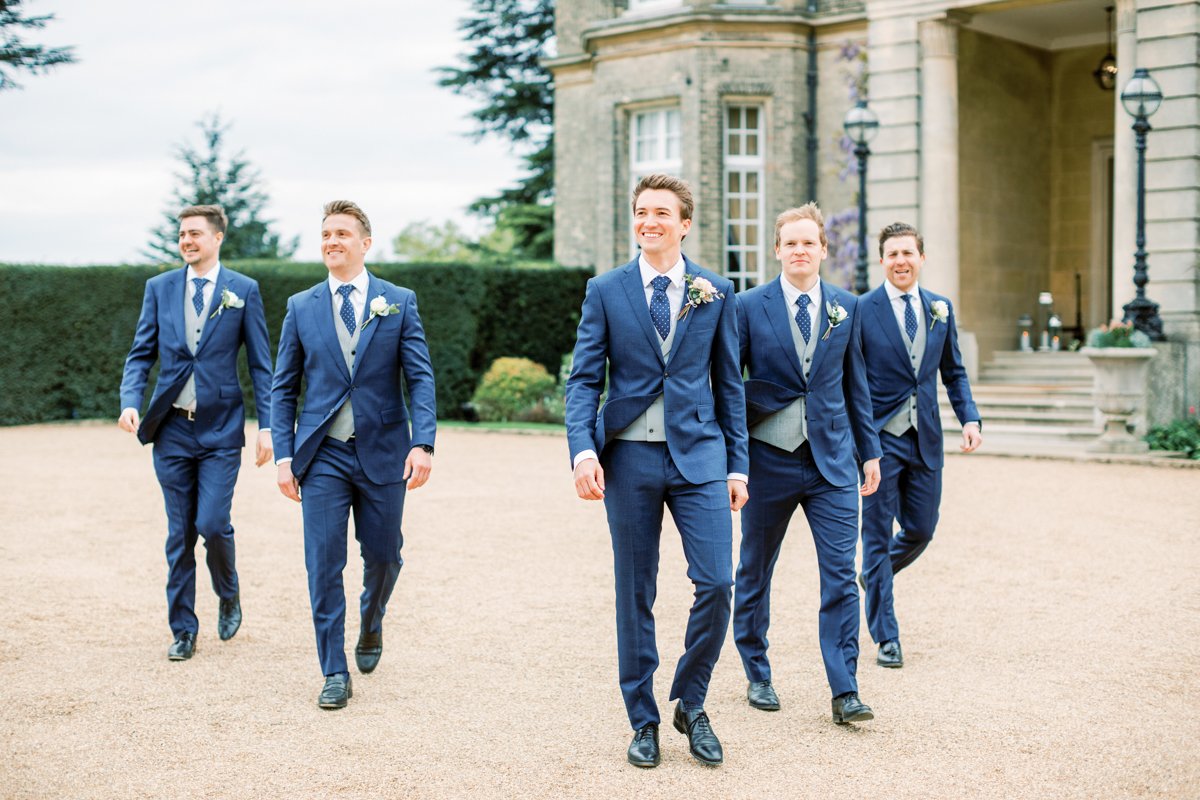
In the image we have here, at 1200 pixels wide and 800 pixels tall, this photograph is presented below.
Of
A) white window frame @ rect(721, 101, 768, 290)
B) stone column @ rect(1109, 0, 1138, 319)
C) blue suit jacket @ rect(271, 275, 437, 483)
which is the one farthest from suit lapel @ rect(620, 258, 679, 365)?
white window frame @ rect(721, 101, 768, 290)

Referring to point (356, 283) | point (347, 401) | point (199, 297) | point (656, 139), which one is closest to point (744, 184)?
point (656, 139)

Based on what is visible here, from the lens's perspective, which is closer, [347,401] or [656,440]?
[656,440]

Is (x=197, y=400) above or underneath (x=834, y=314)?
underneath

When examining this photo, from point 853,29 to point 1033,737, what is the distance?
17.9 m

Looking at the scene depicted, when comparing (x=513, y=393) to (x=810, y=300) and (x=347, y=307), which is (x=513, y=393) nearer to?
(x=347, y=307)

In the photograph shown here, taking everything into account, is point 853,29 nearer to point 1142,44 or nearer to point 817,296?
point 1142,44

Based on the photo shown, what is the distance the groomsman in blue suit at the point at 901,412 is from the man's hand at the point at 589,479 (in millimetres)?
1995

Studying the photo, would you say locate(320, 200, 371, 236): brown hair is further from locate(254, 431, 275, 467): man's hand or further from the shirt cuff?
the shirt cuff

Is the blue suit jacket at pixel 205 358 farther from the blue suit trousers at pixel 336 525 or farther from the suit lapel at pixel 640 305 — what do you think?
the suit lapel at pixel 640 305

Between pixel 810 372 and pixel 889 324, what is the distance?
117 centimetres

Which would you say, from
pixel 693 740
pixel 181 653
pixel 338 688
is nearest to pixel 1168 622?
pixel 693 740

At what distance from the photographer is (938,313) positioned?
6.42 meters

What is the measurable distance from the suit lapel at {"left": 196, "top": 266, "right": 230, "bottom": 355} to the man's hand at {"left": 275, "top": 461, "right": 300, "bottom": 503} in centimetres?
127

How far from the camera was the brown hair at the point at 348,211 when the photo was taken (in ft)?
18.7
